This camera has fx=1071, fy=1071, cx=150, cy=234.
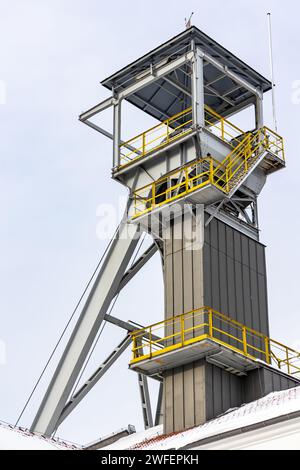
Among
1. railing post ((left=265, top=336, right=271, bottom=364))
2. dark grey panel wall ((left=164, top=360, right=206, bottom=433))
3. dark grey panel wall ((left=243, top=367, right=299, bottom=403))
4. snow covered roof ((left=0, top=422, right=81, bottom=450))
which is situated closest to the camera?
snow covered roof ((left=0, top=422, right=81, bottom=450))

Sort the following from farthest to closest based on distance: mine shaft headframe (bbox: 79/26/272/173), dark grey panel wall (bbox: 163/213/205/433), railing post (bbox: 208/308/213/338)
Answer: mine shaft headframe (bbox: 79/26/272/173) → dark grey panel wall (bbox: 163/213/205/433) → railing post (bbox: 208/308/213/338)

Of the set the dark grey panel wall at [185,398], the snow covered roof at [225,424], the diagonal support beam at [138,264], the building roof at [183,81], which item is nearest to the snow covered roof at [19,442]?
the snow covered roof at [225,424]

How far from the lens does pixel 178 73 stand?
42812mm

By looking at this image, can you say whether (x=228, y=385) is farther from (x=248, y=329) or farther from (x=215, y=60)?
(x=215, y=60)

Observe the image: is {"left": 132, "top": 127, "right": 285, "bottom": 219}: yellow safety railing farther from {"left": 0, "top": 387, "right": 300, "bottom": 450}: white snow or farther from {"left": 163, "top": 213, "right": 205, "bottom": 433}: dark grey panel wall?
{"left": 0, "top": 387, "right": 300, "bottom": 450}: white snow

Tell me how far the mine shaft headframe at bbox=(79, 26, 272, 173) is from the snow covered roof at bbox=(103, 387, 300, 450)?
10.7m

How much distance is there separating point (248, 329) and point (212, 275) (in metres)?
2.24

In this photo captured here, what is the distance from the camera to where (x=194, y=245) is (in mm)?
37531

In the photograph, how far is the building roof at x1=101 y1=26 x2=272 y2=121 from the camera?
4038 centimetres

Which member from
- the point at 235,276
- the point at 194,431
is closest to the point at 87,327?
the point at 235,276

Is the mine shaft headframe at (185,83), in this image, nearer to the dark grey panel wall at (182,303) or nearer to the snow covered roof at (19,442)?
the dark grey panel wall at (182,303)

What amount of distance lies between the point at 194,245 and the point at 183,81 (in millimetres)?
8708

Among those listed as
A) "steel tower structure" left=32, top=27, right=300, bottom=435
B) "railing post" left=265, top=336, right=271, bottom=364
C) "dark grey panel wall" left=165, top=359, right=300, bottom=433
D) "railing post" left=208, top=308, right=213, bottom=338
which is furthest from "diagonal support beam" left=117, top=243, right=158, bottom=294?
"railing post" left=208, top=308, right=213, bottom=338
